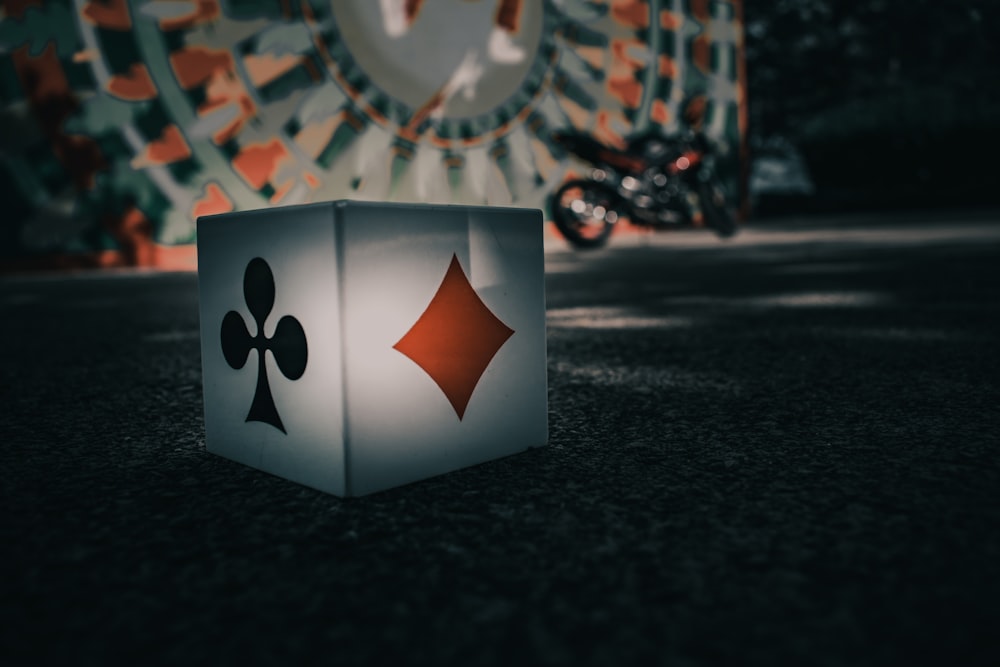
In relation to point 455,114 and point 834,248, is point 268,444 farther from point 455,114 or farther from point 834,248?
point 455,114

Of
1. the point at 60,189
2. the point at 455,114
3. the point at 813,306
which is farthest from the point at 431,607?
the point at 455,114

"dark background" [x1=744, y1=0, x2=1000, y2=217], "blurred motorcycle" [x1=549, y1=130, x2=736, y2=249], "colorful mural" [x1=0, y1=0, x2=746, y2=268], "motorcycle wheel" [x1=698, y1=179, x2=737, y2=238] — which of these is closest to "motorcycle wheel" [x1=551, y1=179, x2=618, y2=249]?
"blurred motorcycle" [x1=549, y1=130, x2=736, y2=249]

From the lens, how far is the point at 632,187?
6414mm

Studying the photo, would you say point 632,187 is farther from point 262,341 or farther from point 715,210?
point 262,341

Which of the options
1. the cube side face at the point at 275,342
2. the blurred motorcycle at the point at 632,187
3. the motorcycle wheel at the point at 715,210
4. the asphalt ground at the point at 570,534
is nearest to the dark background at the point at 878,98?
the motorcycle wheel at the point at 715,210

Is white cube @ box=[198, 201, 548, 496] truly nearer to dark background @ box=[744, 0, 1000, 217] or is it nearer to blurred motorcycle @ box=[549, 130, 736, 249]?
blurred motorcycle @ box=[549, 130, 736, 249]

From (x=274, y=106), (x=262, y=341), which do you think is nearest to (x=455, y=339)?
(x=262, y=341)

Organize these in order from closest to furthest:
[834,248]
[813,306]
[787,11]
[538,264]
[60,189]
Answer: [538,264] → [813,306] → [60,189] → [834,248] → [787,11]

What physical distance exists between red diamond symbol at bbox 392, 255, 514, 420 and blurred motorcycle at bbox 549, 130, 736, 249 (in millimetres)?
4977

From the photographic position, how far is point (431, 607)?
0.62 meters

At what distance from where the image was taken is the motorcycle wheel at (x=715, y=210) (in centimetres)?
668

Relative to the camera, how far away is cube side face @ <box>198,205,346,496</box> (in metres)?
0.90

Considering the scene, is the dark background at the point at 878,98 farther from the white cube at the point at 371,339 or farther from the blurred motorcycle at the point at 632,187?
the white cube at the point at 371,339

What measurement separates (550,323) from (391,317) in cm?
156
